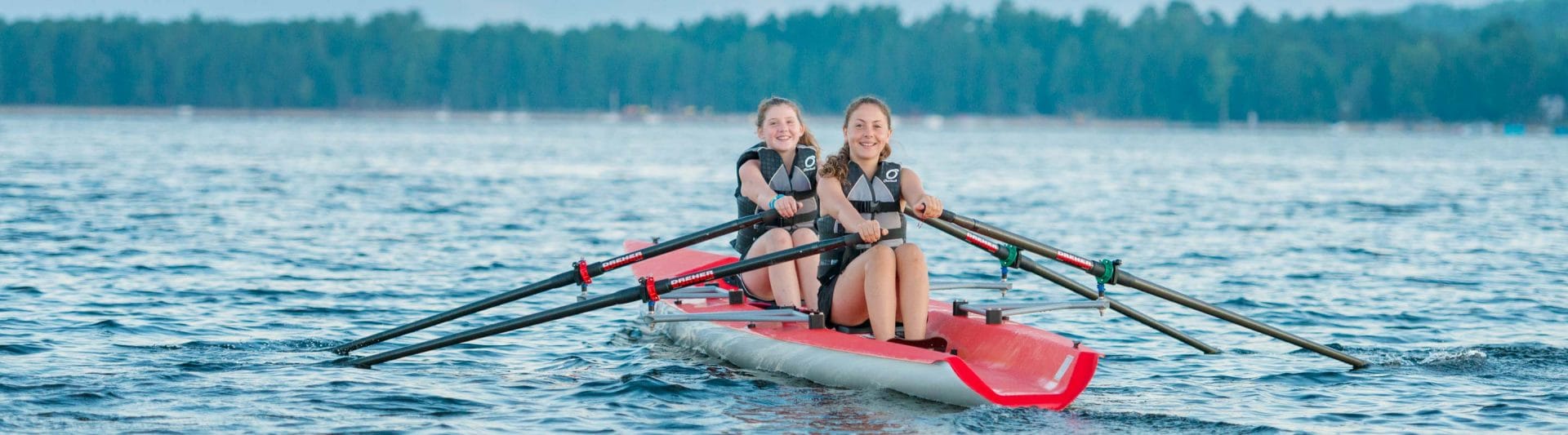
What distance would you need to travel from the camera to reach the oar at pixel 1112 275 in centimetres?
984

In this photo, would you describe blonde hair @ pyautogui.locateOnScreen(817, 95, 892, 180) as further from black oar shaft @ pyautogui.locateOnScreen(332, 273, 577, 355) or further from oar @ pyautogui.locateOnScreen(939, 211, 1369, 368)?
black oar shaft @ pyautogui.locateOnScreen(332, 273, 577, 355)

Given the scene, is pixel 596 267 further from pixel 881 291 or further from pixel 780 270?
pixel 881 291

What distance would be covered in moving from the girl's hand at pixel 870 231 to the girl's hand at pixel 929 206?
0.30 m

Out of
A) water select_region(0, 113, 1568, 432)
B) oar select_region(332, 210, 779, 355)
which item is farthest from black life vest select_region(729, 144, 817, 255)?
water select_region(0, 113, 1568, 432)

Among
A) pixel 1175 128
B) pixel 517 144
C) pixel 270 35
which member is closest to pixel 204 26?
pixel 270 35

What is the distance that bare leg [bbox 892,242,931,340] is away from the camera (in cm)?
934

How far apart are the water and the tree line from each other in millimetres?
121260

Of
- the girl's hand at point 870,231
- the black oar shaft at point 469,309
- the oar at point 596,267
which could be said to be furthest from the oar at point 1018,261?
the black oar shaft at point 469,309

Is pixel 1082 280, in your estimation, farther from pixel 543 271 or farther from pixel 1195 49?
pixel 1195 49

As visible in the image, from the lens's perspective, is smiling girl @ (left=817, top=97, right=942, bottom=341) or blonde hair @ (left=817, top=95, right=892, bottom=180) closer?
smiling girl @ (left=817, top=97, right=942, bottom=341)

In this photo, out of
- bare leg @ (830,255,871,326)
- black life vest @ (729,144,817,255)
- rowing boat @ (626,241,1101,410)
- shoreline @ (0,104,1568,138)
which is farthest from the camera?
shoreline @ (0,104,1568,138)

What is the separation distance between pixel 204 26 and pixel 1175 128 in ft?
325

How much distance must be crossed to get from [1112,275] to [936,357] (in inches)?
62.4

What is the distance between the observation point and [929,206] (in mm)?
9328
